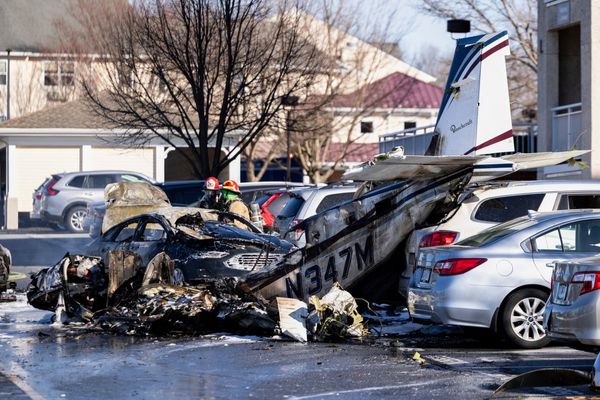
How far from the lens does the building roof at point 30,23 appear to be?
54.3m

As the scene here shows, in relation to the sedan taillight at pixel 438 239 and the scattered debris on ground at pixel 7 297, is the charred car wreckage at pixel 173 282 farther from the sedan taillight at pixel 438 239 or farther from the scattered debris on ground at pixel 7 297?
the scattered debris on ground at pixel 7 297

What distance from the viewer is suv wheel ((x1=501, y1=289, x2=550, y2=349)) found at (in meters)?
11.3

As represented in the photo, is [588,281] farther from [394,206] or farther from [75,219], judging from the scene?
[75,219]

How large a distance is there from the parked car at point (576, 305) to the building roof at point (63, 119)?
3302 centimetres

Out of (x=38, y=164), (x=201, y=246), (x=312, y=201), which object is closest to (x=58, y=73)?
(x=38, y=164)

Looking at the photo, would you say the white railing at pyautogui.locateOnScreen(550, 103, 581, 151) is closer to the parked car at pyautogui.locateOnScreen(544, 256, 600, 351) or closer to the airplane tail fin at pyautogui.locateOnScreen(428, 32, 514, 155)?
the airplane tail fin at pyautogui.locateOnScreen(428, 32, 514, 155)

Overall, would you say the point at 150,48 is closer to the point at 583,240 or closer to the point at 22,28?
the point at 583,240

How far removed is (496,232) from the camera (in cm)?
1183

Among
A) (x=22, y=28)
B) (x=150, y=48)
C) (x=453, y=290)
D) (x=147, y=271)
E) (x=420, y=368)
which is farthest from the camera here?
(x=22, y=28)

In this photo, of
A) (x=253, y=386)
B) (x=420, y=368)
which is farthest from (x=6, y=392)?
(x=420, y=368)

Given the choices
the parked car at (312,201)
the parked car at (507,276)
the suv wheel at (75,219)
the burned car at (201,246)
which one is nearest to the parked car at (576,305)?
the parked car at (507,276)

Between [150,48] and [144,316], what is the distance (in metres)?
14.4

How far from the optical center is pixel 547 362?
1054 cm

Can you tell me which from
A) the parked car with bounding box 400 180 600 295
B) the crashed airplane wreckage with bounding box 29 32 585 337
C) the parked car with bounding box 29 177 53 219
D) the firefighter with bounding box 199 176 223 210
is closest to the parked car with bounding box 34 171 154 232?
the parked car with bounding box 29 177 53 219
